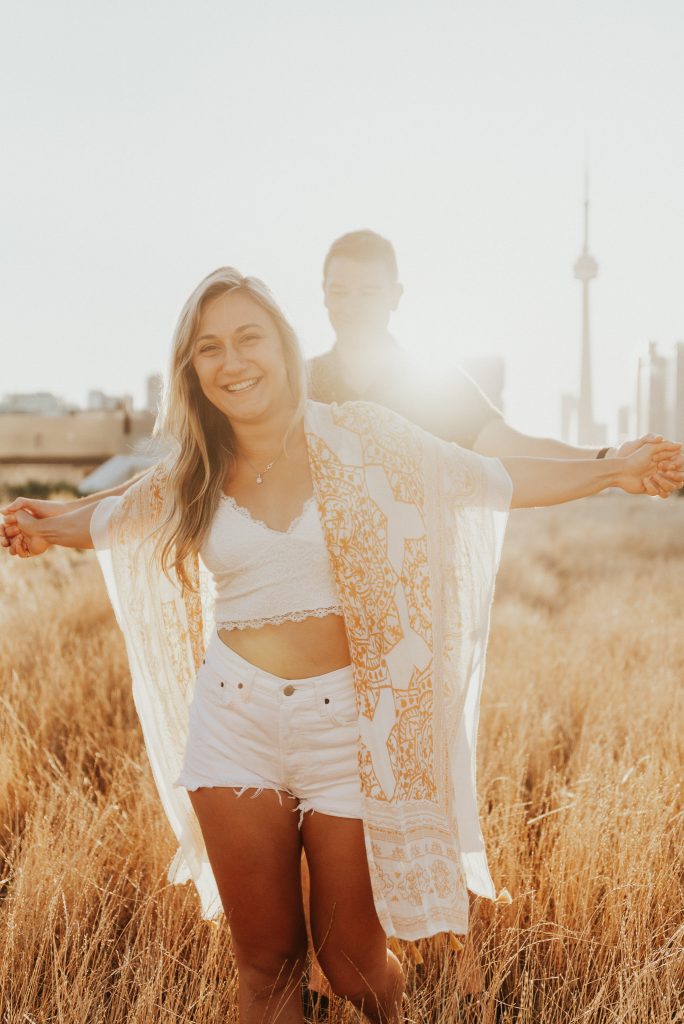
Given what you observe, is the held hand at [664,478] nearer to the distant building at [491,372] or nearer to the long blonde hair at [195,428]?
the long blonde hair at [195,428]

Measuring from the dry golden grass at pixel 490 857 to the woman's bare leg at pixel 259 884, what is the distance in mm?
152

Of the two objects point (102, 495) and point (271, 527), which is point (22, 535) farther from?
point (271, 527)

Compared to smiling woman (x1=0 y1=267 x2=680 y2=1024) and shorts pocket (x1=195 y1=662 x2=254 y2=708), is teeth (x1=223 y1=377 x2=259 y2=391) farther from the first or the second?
shorts pocket (x1=195 y1=662 x2=254 y2=708)

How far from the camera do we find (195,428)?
8.40 feet

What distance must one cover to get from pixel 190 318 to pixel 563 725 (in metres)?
3.32

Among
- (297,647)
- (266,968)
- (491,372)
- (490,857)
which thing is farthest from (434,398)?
(491,372)

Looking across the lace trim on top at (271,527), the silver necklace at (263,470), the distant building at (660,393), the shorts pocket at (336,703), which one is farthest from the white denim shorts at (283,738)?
the distant building at (660,393)

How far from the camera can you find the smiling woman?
227 centimetres

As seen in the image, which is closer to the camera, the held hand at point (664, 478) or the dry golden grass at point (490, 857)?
the dry golden grass at point (490, 857)

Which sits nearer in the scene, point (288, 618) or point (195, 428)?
point (288, 618)

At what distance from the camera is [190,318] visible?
2.46 metres

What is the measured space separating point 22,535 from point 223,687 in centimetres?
85

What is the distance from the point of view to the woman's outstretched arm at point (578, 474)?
2.43 meters

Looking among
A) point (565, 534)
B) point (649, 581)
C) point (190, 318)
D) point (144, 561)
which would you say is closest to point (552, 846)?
point (144, 561)
